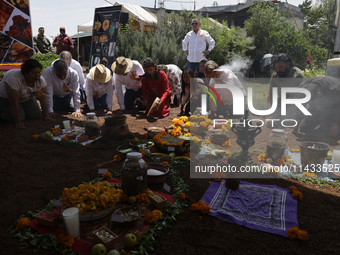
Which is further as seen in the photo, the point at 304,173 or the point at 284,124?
the point at 284,124

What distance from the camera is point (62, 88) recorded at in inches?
242

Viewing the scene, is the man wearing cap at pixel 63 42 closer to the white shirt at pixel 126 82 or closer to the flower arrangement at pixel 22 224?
the white shirt at pixel 126 82

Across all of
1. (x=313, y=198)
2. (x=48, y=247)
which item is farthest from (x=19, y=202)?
(x=313, y=198)

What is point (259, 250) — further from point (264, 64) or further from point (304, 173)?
point (264, 64)

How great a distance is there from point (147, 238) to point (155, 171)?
1082 millimetres

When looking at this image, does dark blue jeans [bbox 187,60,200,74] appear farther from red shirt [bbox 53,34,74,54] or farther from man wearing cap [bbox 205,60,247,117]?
red shirt [bbox 53,34,74,54]

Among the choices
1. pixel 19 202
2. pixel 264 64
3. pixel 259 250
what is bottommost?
pixel 259 250

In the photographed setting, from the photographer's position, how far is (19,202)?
8.63 ft

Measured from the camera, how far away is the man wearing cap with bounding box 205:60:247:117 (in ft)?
19.3

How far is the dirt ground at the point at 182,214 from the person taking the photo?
2139 mm

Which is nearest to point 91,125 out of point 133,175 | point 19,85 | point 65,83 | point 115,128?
point 115,128

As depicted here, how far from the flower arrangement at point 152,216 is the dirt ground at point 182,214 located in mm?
177

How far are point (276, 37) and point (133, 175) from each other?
18.2m

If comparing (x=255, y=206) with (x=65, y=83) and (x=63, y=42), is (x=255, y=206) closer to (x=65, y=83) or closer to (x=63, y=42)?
(x=65, y=83)
